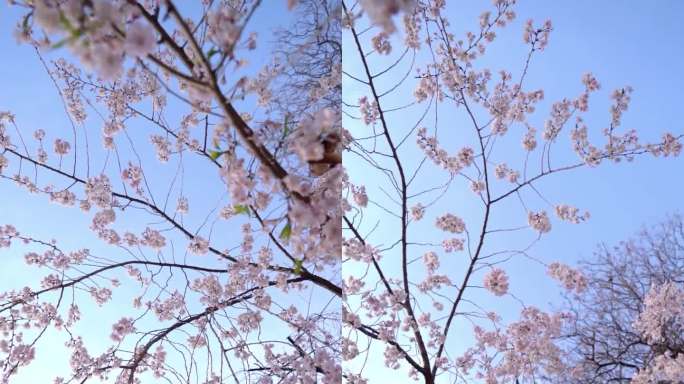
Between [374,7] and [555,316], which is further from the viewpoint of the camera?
[555,316]

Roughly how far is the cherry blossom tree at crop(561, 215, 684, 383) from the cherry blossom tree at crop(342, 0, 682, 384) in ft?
2.78

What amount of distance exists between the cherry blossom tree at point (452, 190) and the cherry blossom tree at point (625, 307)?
846mm

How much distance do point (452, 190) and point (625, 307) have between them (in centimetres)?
147

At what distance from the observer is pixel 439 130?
1.94 metres

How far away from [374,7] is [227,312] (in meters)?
1.26

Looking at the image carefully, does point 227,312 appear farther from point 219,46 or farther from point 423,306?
point 219,46

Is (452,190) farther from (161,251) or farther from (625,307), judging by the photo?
(625,307)

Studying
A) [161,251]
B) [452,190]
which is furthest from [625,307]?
[161,251]

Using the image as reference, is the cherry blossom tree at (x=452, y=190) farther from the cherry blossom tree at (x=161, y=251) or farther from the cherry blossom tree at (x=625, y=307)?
the cherry blossom tree at (x=625, y=307)

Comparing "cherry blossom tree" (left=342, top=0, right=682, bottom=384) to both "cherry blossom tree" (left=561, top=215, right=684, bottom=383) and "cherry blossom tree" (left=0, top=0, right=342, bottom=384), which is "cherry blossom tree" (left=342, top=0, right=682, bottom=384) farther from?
"cherry blossom tree" (left=561, top=215, right=684, bottom=383)

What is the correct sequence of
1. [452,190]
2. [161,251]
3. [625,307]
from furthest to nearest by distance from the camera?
1. [625,307]
2. [452,190]
3. [161,251]

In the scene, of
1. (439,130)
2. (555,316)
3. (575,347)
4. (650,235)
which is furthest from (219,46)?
(650,235)

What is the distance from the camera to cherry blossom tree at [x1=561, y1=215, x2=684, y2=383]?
258 centimetres

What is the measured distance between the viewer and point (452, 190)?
1.97 meters
